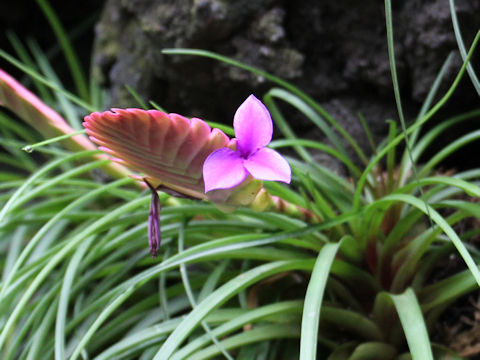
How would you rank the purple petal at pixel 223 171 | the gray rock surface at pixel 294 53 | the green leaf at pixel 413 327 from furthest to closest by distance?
the gray rock surface at pixel 294 53
the green leaf at pixel 413 327
the purple petal at pixel 223 171

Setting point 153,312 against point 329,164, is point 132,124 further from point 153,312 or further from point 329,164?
Answer: point 329,164

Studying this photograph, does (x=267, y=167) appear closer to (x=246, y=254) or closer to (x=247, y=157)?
(x=247, y=157)

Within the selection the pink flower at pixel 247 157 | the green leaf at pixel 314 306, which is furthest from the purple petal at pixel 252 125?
the green leaf at pixel 314 306

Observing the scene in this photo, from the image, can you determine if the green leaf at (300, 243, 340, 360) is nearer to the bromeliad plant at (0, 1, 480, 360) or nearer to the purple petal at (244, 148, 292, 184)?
the bromeliad plant at (0, 1, 480, 360)

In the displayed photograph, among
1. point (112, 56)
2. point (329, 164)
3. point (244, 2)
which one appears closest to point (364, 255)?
point (329, 164)

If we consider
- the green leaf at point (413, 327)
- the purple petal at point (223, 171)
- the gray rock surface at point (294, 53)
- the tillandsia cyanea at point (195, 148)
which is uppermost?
the gray rock surface at point (294, 53)

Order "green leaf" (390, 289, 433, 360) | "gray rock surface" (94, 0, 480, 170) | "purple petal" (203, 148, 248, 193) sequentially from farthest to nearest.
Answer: "gray rock surface" (94, 0, 480, 170)
"green leaf" (390, 289, 433, 360)
"purple petal" (203, 148, 248, 193)

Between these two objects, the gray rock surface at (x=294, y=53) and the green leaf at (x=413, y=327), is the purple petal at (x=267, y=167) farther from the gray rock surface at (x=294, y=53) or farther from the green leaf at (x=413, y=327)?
the gray rock surface at (x=294, y=53)

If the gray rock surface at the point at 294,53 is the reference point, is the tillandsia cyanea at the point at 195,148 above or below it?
below

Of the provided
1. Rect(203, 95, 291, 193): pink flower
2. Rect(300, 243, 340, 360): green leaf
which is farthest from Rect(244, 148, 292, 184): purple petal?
Rect(300, 243, 340, 360): green leaf

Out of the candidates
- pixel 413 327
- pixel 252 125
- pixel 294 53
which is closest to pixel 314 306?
pixel 413 327
